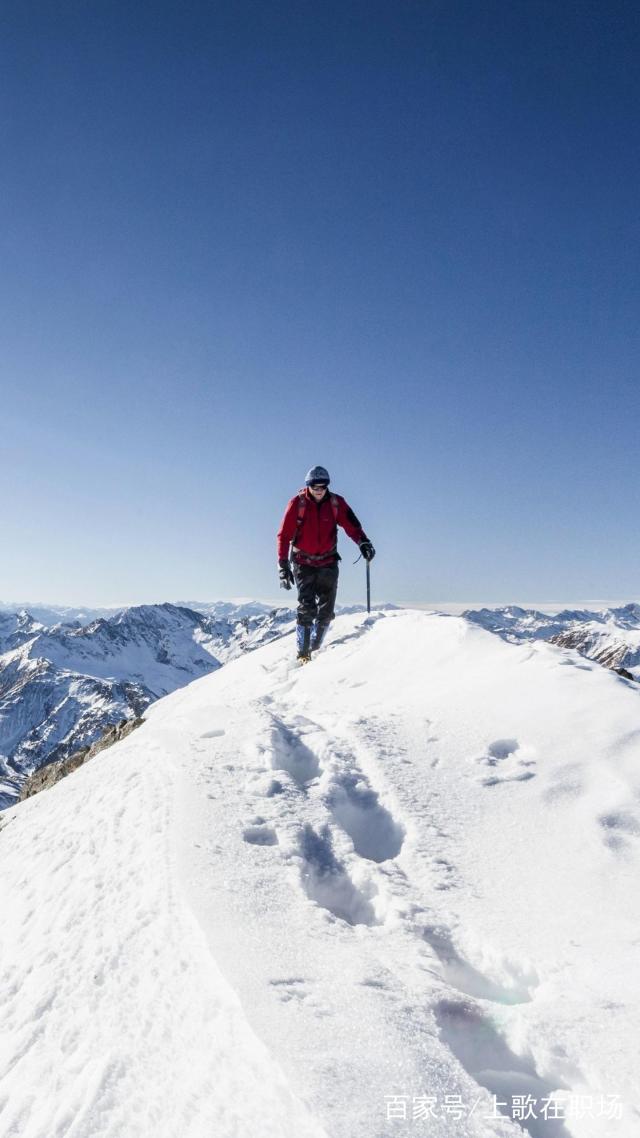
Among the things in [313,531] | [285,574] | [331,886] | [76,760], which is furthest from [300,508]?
[331,886]

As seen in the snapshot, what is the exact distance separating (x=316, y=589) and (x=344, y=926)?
10.2 metres

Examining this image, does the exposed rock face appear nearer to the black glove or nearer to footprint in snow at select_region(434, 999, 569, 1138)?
the black glove

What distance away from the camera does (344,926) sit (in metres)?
4.06

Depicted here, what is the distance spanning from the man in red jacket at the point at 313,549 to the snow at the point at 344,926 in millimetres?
6034

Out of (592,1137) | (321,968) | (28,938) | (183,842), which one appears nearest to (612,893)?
(592,1137)

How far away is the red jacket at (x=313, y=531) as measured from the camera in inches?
533

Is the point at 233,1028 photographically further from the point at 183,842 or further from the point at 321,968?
the point at 183,842

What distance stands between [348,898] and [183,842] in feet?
4.56

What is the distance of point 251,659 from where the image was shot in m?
13.9

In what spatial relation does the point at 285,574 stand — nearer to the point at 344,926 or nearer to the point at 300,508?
the point at 300,508

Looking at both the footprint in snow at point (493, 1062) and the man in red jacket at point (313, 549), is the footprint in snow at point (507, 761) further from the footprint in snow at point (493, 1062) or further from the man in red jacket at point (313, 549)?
the man in red jacket at point (313, 549)

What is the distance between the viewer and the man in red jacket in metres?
13.5

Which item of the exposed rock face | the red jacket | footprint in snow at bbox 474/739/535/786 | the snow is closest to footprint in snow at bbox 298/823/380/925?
the snow

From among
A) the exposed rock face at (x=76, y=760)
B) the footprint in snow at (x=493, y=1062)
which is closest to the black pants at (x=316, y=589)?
the exposed rock face at (x=76, y=760)
